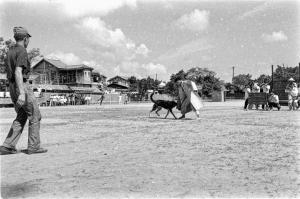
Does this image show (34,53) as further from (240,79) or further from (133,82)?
(240,79)

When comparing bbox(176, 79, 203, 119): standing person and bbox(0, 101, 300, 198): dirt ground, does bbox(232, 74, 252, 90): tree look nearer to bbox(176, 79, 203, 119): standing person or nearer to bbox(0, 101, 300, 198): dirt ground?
bbox(176, 79, 203, 119): standing person

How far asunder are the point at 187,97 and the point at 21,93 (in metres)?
8.98

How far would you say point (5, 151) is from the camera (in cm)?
584

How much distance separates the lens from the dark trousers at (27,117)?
5.73m

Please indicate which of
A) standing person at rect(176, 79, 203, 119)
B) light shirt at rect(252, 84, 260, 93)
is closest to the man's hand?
standing person at rect(176, 79, 203, 119)

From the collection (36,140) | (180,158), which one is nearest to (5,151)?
(36,140)

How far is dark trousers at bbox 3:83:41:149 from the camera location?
18.8ft

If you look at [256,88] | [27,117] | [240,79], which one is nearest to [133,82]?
[240,79]

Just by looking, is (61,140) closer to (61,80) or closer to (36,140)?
(36,140)

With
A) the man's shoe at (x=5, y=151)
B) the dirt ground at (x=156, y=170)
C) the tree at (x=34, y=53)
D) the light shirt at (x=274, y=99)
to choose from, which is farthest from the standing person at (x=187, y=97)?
the tree at (x=34, y=53)

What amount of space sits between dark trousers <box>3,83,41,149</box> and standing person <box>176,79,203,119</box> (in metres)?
8.57

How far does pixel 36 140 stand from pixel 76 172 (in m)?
1.76

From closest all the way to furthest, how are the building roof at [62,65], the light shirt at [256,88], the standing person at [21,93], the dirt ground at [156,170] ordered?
the dirt ground at [156,170] → the standing person at [21,93] → the light shirt at [256,88] → the building roof at [62,65]

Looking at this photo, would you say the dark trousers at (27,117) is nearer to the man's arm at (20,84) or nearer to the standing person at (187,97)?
the man's arm at (20,84)
